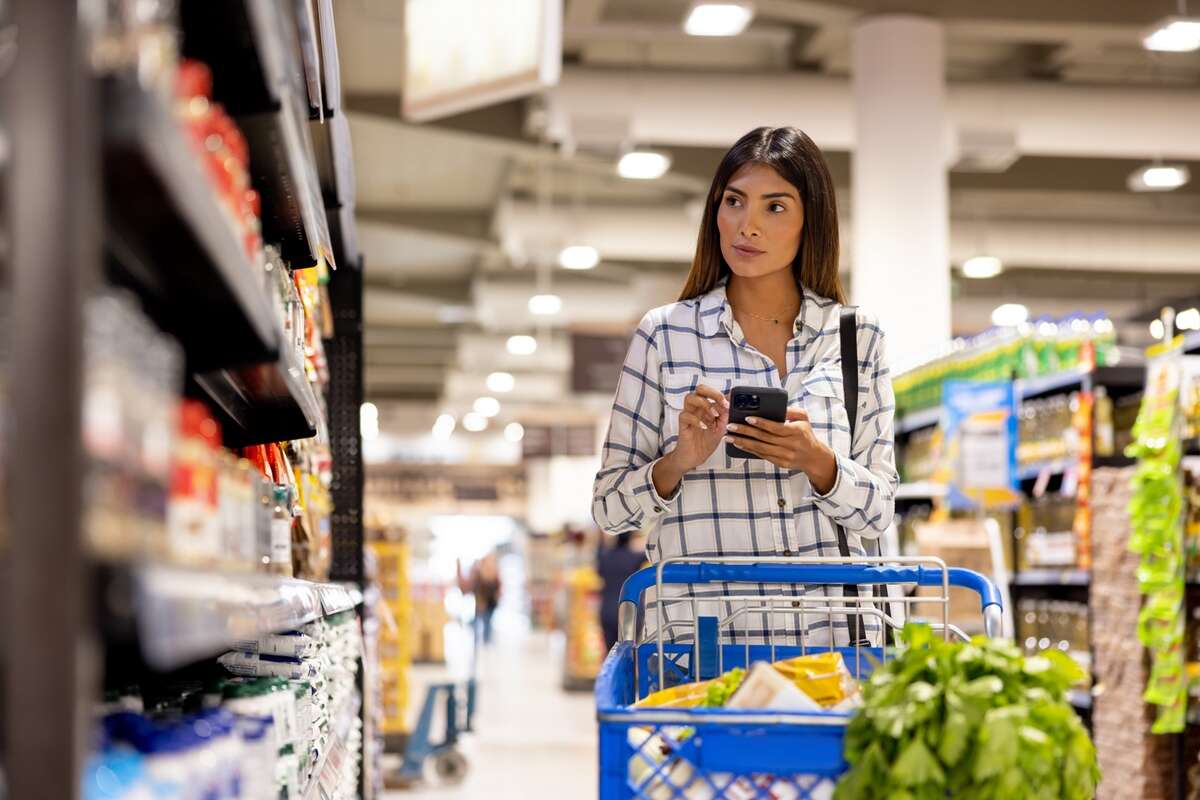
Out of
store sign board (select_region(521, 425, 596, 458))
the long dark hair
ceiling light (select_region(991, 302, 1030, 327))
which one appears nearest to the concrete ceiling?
ceiling light (select_region(991, 302, 1030, 327))

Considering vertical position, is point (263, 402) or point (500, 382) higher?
point (500, 382)

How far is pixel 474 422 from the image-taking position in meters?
32.5

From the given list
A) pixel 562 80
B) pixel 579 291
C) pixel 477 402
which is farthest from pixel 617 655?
pixel 477 402

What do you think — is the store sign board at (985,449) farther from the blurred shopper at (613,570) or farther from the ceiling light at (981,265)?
the ceiling light at (981,265)

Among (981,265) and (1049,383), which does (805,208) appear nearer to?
(1049,383)

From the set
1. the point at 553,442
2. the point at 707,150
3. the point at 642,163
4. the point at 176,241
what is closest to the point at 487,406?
the point at 553,442

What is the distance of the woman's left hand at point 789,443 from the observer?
2.33 meters

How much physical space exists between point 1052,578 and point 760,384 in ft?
15.4

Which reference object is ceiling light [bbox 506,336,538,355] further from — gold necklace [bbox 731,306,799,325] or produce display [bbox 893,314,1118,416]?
gold necklace [bbox 731,306,799,325]

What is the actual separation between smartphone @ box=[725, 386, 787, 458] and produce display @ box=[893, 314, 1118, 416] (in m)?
4.74

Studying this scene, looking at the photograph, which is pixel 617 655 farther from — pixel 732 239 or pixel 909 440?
pixel 909 440

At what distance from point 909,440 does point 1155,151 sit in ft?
12.3

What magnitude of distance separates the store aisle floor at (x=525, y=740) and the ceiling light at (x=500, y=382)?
6.37 m

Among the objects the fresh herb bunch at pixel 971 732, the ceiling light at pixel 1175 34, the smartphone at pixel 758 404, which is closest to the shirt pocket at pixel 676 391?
the smartphone at pixel 758 404
